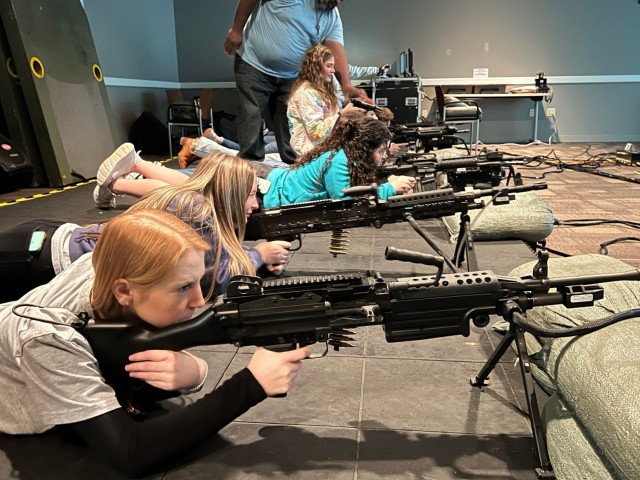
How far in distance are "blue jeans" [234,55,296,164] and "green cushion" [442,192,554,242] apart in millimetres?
1646

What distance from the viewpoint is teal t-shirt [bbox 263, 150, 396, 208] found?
315 centimetres

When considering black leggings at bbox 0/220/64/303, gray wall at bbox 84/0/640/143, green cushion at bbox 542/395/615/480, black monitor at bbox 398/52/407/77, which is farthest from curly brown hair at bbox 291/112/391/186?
gray wall at bbox 84/0/640/143

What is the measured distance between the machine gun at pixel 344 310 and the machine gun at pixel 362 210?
45.9 inches

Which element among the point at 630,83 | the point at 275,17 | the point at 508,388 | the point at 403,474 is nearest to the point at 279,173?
the point at 275,17

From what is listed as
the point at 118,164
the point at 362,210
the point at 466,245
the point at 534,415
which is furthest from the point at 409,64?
the point at 534,415

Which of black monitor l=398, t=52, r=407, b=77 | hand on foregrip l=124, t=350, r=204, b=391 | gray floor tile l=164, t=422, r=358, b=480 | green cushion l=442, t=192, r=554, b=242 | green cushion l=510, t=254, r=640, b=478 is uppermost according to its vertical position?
black monitor l=398, t=52, r=407, b=77

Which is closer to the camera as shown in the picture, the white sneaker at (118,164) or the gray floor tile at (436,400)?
the gray floor tile at (436,400)

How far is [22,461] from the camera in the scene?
1459 mm

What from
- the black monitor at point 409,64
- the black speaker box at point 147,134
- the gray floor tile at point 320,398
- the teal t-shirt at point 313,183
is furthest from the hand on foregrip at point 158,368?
the black monitor at point 409,64

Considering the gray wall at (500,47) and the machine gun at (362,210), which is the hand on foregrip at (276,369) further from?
the gray wall at (500,47)

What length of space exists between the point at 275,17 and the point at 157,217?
302 cm

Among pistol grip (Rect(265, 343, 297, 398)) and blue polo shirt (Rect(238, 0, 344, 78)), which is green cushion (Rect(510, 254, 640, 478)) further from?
blue polo shirt (Rect(238, 0, 344, 78))

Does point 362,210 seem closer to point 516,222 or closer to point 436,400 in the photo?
point 436,400

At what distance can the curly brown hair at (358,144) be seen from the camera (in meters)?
3.17
